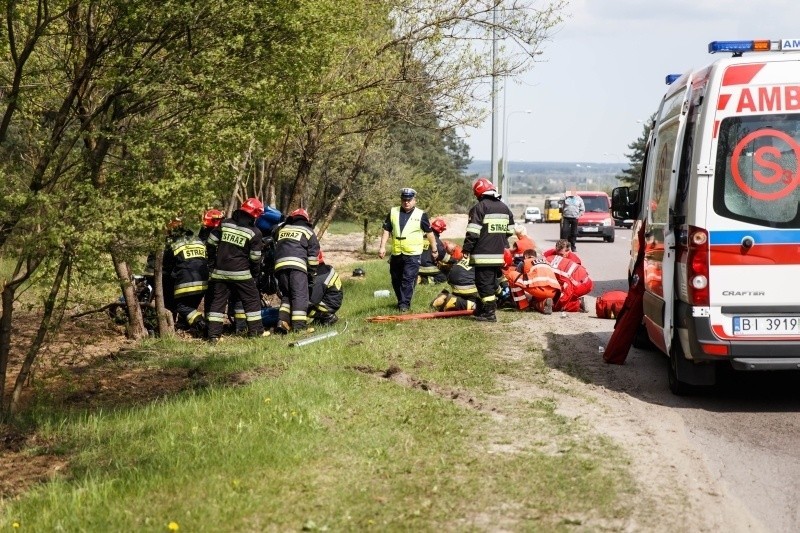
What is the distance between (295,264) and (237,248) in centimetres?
74

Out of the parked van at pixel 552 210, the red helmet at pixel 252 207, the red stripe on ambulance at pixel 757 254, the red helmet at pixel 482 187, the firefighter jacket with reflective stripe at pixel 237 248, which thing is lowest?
the parked van at pixel 552 210

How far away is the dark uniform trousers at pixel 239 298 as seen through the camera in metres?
13.7

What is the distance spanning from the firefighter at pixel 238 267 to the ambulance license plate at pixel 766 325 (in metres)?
6.94

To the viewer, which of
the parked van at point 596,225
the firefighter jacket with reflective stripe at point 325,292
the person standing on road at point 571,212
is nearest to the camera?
the firefighter jacket with reflective stripe at point 325,292

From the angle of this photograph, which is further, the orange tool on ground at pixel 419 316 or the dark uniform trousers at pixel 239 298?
the orange tool on ground at pixel 419 316

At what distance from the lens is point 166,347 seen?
13.5 m

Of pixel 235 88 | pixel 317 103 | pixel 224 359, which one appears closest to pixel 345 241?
pixel 317 103

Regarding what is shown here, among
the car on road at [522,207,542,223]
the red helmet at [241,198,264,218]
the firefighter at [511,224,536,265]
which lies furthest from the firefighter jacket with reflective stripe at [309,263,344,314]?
the car on road at [522,207,542,223]

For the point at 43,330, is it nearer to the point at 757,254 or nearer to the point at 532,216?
the point at 757,254

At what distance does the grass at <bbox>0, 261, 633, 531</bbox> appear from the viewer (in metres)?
5.54

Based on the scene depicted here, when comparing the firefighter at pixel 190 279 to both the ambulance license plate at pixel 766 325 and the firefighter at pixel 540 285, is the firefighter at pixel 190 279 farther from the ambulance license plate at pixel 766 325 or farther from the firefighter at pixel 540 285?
the ambulance license plate at pixel 766 325

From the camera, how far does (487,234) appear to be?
536 inches

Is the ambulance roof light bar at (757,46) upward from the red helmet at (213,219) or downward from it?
upward

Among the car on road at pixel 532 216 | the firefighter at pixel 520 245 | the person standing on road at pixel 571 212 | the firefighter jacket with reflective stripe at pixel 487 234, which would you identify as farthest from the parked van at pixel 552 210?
the firefighter jacket with reflective stripe at pixel 487 234
